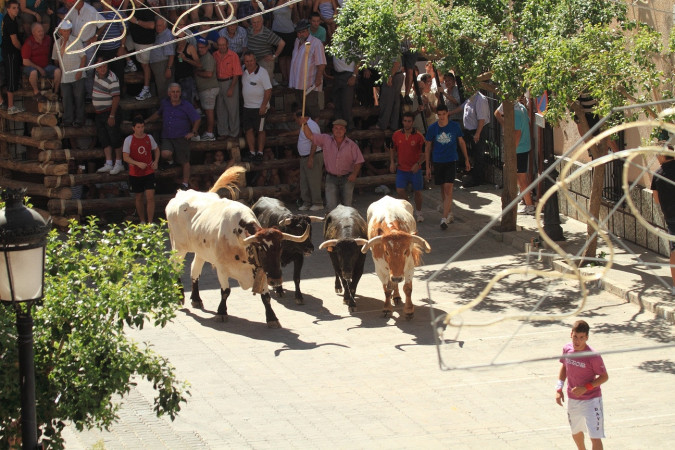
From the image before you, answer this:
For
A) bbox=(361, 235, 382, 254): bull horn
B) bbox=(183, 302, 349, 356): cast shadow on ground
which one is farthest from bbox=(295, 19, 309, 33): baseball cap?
bbox=(361, 235, 382, 254): bull horn

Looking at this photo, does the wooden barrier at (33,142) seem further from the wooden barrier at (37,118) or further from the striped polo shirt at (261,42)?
the striped polo shirt at (261,42)

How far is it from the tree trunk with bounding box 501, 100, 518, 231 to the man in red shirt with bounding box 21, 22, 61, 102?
7.98 metres

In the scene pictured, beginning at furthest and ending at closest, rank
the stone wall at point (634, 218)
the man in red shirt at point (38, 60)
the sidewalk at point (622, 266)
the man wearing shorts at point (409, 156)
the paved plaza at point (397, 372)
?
the man in red shirt at point (38, 60), the man wearing shorts at point (409, 156), the stone wall at point (634, 218), the sidewalk at point (622, 266), the paved plaza at point (397, 372)

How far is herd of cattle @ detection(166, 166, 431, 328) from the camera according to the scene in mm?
13594

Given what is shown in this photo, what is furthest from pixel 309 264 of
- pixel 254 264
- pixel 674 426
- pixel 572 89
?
pixel 674 426

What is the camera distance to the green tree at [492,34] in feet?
44.7

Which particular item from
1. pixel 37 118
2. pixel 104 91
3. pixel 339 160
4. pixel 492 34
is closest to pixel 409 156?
pixel 339 160

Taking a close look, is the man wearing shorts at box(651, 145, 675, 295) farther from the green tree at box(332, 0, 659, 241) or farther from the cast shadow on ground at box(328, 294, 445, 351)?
the cast shadow on ground at box(328, 294, 445, 351)

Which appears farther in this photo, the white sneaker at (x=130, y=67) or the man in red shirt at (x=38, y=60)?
the white sneaker at (x=130, y=67)

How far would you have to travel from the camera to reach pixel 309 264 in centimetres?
1692

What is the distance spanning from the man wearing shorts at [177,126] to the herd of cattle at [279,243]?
4744 mm

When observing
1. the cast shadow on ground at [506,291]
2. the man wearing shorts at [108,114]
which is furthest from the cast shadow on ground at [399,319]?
the man wearing shorts at [108,114]

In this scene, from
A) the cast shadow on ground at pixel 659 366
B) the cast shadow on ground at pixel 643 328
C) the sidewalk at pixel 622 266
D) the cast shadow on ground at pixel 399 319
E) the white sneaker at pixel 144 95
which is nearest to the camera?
the cast shadow on ground at pixel 659 366

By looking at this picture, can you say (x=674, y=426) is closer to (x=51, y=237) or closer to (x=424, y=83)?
(x=51, y=237)
